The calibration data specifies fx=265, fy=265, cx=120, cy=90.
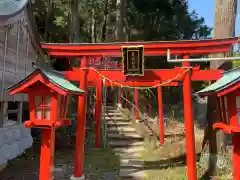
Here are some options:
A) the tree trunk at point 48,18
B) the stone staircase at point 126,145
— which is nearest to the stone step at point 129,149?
the stone staircase at point 126,145

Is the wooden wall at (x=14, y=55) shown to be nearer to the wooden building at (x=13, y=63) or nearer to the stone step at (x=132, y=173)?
the wooden building at (x=13, y=63)

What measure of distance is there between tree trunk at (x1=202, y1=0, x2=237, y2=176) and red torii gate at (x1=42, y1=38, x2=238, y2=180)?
159 centimetres

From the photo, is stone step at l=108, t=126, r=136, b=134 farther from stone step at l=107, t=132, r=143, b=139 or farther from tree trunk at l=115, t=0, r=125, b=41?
tree trunk at l=115, t=0, r=125, b=41

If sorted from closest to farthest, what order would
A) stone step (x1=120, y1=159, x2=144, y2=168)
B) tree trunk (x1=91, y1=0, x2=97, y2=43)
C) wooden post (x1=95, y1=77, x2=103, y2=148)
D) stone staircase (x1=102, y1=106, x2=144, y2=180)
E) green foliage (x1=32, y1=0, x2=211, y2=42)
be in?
1. stone staircase (x1=102, y1=106, x2=144, y2=180)
2. stone step (x1=120, y1=159, x2=144, y2=168)
3. wooden post (x1=95, y1=77, x2=103, y2=148)
4. green foliage (x1=32, y1=0, x2=211, y2=42)
5. tree trunk (x1=91, y1=0, x2=97, y2=43)

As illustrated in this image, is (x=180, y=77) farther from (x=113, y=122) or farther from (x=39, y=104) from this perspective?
(x=113, y=122)

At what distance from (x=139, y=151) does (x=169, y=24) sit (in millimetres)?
13118

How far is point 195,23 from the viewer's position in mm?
23750

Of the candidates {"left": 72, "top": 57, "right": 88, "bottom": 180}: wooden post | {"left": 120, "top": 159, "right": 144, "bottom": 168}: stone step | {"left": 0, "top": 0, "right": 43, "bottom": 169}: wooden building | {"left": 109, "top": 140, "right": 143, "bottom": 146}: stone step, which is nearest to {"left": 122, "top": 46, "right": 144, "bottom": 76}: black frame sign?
{"left": 72, "top": 57, "right": 88, "bottom": 180}: wooden post

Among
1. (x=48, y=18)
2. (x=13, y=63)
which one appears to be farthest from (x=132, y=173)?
(x=48, y=18)

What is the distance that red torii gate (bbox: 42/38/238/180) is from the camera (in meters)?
8.10

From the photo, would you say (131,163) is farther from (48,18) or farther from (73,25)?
(48,18)

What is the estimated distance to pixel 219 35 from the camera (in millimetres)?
9797

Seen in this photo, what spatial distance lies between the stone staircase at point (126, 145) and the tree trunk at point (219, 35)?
276 centimetres

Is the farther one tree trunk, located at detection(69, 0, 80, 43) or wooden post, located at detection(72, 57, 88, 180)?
tree trunk, located at detection(69, 0, 80, 43)
